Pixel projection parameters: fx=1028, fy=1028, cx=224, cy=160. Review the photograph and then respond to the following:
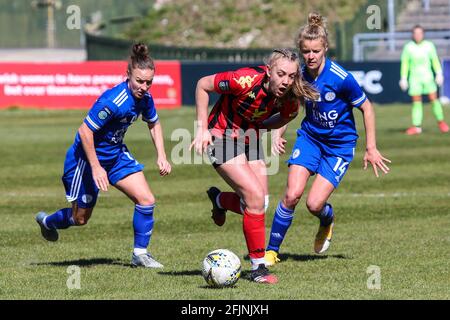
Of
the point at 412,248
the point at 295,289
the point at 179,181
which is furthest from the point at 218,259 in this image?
the point at 179,181

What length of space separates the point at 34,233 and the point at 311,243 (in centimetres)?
314

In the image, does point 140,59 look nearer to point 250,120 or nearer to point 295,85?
point 250,120

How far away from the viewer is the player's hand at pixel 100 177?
29.1 ft

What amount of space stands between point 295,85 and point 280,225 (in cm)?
164

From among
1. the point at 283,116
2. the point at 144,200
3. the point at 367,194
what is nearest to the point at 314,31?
the point at 283,116

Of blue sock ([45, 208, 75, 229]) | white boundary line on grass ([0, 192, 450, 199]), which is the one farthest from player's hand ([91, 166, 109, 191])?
white boundary line on grass ([0, 192, 450, 199])

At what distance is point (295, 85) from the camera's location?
8.38 metres

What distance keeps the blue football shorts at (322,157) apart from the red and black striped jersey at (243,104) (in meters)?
0.75

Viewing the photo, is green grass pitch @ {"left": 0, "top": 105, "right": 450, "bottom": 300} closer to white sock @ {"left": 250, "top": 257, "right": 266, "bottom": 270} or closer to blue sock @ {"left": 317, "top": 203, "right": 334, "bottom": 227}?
white sock @ {"left": 250, "top": 257, "right": 266, "bottom": 270}

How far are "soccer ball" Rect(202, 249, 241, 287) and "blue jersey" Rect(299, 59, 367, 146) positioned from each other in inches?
73.4

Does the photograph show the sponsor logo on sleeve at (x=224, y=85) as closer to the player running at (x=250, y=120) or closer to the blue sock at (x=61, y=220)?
the player running at (x=250, y=120)

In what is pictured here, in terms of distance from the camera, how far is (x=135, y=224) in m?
9.48
